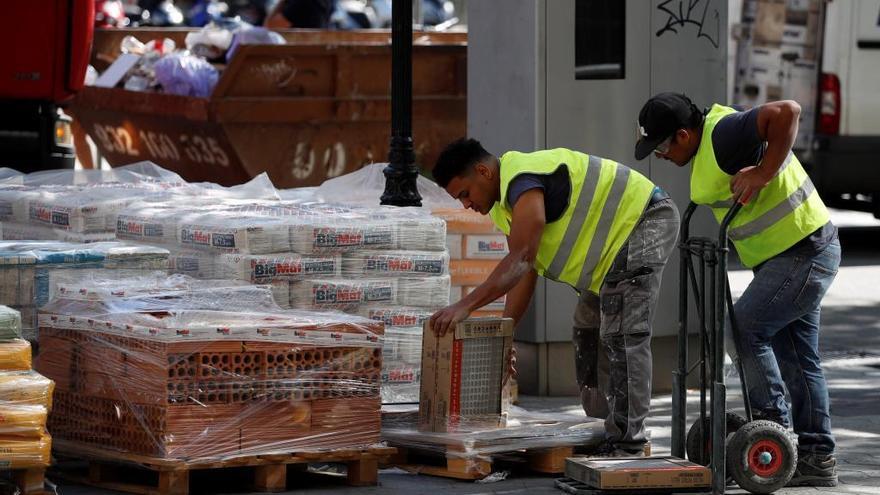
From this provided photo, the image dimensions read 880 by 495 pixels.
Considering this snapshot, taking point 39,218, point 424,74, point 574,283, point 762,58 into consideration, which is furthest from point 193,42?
point 574,283

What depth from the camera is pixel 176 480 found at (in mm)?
6781

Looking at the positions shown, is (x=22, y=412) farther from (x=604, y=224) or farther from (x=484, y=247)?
(x=484, y=247)

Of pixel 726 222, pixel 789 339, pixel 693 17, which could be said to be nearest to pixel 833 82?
pixel 693 17

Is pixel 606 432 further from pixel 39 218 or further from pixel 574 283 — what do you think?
pixel 39 218

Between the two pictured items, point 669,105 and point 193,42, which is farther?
point 193,42

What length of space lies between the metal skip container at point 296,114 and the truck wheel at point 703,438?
7805 mm

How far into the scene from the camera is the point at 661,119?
6.97 meters

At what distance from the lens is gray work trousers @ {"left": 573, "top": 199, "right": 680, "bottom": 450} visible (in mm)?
7348

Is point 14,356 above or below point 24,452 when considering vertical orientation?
above

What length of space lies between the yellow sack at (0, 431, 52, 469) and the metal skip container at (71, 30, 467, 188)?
814 centimetres

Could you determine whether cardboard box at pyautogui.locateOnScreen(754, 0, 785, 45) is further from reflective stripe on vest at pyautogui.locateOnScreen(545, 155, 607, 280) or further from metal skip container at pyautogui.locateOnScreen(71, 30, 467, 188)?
reflective stripe on vest at pyautogui.locateOnScreen(545, 155, 607, 280)

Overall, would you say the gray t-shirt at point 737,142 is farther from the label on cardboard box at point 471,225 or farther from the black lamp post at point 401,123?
the black lamp post at point 401,123

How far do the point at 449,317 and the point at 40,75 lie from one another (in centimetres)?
674

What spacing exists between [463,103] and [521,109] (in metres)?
6.26
